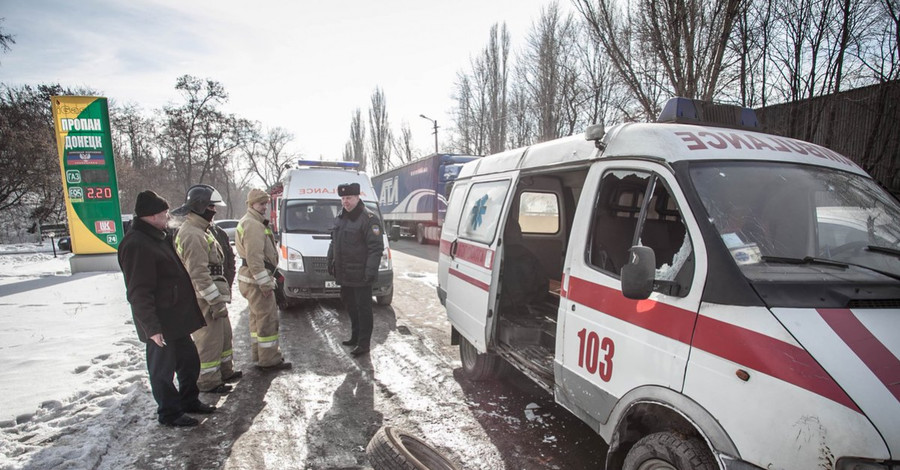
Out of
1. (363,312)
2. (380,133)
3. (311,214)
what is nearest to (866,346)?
(363,312)

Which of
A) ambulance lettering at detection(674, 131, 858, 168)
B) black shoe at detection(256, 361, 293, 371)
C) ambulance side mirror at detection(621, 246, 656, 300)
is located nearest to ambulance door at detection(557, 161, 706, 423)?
ambulance side mirror at detection(621, 246, 656, 300)

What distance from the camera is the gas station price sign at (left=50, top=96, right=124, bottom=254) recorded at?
11.3 metres

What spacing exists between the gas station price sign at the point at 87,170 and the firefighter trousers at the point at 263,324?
33.6 ft

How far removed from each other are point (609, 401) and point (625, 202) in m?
1.38

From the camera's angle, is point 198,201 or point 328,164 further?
point 328,164

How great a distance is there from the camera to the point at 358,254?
201 inches

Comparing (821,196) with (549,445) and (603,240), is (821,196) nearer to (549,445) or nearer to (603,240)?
(603,240)

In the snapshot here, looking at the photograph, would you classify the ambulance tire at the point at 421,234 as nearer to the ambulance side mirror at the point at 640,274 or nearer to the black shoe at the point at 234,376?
the black shoe at the point at 234,376

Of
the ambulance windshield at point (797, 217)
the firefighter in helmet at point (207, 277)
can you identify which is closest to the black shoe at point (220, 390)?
the firefighter in helmet at point (207, 277)

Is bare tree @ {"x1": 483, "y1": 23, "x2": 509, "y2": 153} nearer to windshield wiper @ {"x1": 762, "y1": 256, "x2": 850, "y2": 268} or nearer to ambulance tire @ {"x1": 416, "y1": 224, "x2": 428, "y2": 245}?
ambulance tire @ {"x1": 416, "y1": 224, "x2": 428, "y2": 245}

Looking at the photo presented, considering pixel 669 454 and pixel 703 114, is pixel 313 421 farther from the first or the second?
pixel 703 114

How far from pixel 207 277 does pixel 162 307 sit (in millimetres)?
530

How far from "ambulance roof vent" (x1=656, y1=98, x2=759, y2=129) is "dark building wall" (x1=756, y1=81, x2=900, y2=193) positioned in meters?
8.05

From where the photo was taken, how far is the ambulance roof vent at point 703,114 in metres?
2.81
